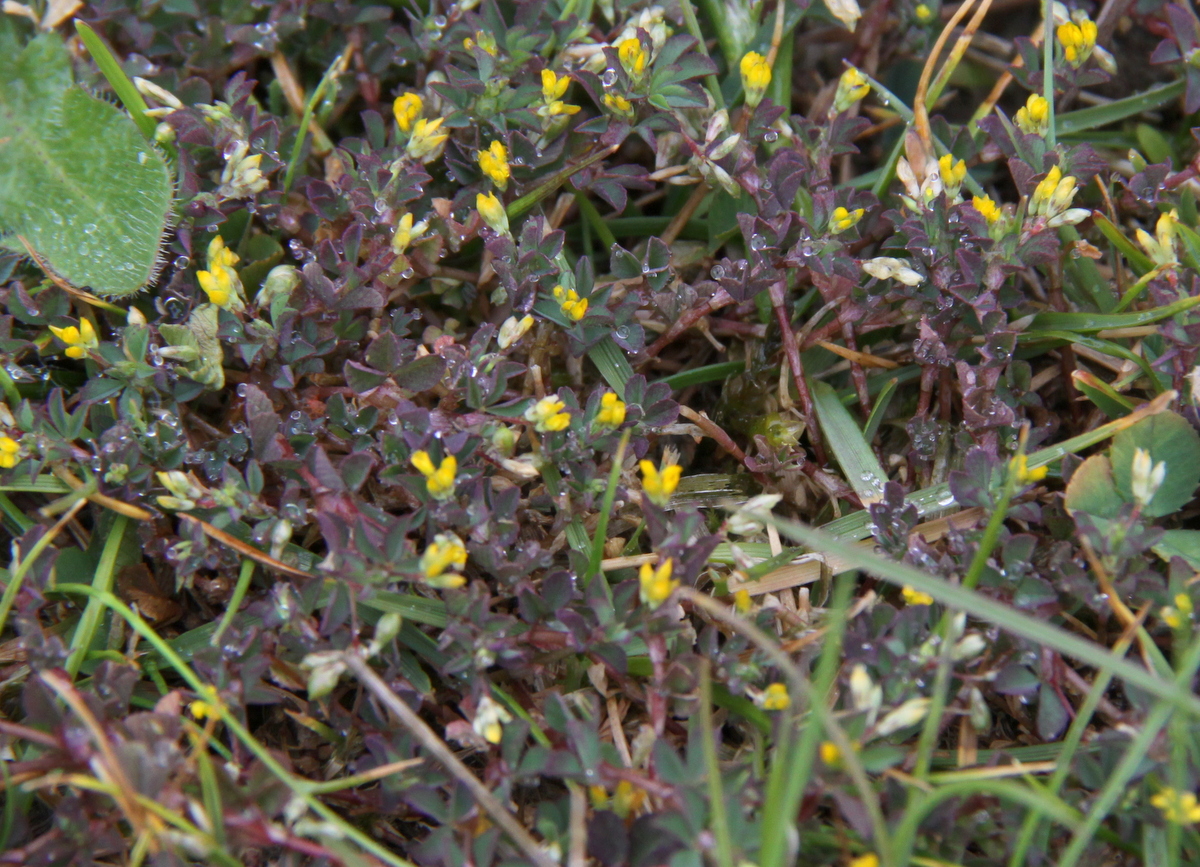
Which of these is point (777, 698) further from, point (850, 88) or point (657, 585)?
point (850, 88)

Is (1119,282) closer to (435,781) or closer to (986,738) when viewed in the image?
(986,738)

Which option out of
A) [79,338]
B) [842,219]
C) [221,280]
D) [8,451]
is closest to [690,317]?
[842,219]

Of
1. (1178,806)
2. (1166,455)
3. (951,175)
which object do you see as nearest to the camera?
(1178,806)

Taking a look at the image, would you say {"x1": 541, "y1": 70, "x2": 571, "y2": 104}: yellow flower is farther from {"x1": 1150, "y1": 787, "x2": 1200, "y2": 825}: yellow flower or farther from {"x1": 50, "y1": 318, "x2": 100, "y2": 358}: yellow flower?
{"x1": 1150, "y1": 787, "x2": 1200, "y2": 825}: yellow flower

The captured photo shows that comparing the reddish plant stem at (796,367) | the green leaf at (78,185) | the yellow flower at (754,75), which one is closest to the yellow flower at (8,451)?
the green leaf at (78,185)

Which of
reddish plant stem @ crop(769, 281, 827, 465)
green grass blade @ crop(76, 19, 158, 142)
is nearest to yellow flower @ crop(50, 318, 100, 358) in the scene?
green grass blade @ crop(76, 19, 158, 142)

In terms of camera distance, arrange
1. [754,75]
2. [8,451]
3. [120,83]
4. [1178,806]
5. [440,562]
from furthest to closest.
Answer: [120,83]
[754,75]
[8,451]
[440,562]
[1178,806]

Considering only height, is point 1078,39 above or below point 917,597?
above
